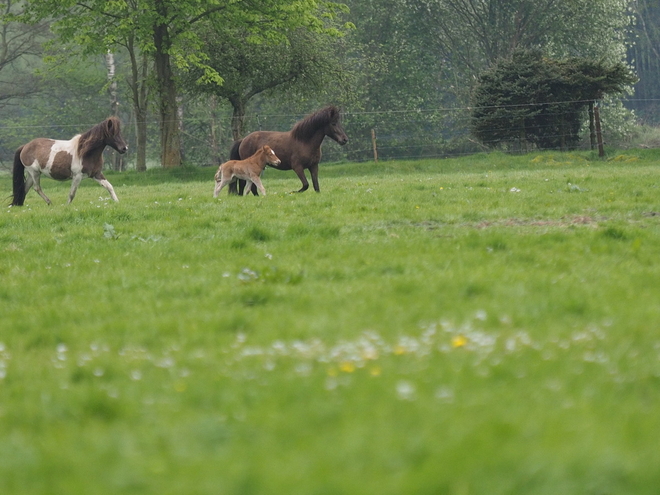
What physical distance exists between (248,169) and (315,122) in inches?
83.0

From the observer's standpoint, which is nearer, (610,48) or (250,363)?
(250,363)

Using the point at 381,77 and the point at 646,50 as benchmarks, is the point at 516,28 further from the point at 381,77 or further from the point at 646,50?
the point at 646,50

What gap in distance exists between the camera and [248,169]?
55.8 ft

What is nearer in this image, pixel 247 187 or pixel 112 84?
pixel 247 187

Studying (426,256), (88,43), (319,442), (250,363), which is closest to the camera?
(319,442)

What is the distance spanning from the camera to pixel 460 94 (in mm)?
61188

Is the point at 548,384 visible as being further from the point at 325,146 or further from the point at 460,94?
the point at 460,94

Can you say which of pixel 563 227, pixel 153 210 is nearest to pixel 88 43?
pixel 153 210

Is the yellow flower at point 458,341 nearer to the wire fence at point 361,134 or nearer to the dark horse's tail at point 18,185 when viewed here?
the dark horse's tail at point 18,185

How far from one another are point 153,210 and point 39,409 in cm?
982

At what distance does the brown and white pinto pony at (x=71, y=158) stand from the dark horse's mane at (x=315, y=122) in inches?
156

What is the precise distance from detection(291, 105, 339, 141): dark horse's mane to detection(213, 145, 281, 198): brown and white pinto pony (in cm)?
106

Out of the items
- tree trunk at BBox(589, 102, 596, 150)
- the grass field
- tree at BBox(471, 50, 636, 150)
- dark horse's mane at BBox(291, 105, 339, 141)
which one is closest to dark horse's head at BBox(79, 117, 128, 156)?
dark horse's mane at BBox(291, 105, 339, 141)

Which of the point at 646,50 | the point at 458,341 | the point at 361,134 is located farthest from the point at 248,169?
the point at 646,50
